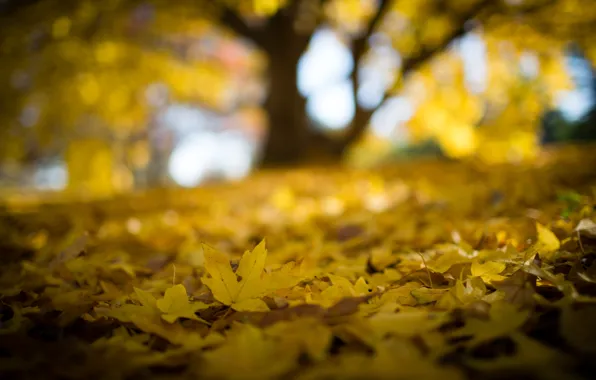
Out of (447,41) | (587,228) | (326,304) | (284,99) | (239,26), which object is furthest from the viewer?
(284,99)

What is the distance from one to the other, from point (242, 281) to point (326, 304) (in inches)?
6.1

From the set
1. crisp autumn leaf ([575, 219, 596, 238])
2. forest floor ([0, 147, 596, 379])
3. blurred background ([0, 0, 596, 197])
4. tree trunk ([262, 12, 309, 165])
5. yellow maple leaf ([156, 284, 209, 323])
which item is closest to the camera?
forest floor ([0, 147, 596, 379])

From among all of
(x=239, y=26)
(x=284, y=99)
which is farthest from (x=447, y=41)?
(x=239, y=26)

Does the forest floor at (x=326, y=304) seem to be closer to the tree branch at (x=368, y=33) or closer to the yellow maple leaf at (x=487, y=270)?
the yellow maple leaf at (x=487, y=270)

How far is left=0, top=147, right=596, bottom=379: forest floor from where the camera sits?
55 cm

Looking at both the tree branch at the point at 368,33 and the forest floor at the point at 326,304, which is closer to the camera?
the forest floor at the point at 326,304

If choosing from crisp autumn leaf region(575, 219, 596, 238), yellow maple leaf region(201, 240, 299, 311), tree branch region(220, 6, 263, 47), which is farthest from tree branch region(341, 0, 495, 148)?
yellow maple leaf region(201, 240, 299, 311)

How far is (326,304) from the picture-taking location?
731 mm

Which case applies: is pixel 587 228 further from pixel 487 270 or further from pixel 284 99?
pixel 284 99

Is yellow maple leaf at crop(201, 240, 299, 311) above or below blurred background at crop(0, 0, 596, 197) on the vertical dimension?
below

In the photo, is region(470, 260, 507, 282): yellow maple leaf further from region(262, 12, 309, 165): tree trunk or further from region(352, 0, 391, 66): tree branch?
region(262, 12, 309, 165): tree trunk

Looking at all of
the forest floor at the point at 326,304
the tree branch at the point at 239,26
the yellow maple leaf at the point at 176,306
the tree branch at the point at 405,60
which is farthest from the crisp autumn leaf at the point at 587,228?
the tree branch at the point at 239,26

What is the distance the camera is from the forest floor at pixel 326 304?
55 centimetres

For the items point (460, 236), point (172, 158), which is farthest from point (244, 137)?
point (460, 236)
